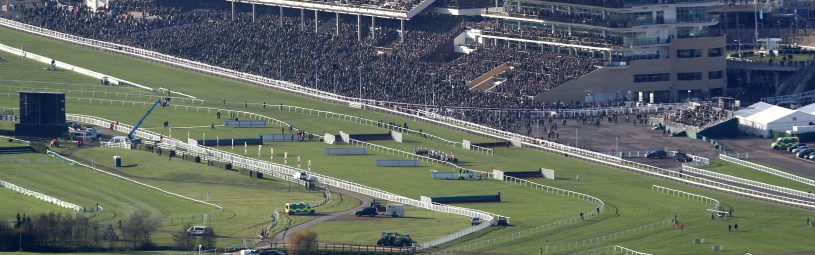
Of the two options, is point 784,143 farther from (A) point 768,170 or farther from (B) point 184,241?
(B) point 184,241

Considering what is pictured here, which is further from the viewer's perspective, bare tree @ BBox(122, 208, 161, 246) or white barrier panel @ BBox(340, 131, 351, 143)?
white barrier panel @ BBox(340, 131, 351, 143)

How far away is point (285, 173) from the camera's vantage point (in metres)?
177

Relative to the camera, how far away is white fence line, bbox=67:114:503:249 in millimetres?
159000

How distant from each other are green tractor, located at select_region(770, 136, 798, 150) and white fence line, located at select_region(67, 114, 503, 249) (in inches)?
1353

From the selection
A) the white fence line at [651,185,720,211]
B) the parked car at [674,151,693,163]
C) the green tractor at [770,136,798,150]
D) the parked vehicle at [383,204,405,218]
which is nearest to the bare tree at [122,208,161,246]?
the parked vehicle at [383,204,405,218]

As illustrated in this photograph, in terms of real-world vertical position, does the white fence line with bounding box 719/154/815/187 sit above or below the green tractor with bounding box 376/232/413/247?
above

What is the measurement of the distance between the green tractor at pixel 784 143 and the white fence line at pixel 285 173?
34.4 meters

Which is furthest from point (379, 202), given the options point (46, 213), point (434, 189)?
point (46, 213)

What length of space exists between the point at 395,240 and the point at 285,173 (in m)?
27.4

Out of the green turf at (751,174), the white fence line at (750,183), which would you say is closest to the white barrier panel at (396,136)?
the white fence line at (750,183)

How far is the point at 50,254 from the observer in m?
147

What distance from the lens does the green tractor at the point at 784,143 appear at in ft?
628

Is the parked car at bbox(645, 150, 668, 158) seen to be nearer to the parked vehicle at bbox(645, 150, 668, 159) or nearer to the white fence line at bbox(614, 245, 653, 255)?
the parked vehicle at bbox(645, 150, 668, 159)

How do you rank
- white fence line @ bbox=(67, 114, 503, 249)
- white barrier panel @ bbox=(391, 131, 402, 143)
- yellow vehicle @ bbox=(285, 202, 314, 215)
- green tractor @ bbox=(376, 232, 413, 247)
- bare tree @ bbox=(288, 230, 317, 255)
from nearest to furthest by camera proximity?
bare tree @ bbox=(288, 230, 317, 255) → green tractor @ bbox=(376, 232, 413, 247) → white fence line @ bbox=(67, 114, 503, 249) → yellow vehicle @ bbox=(285, 202, 314, 215) → white barrier panel @ bbox=(391, 131, 402, 143)
